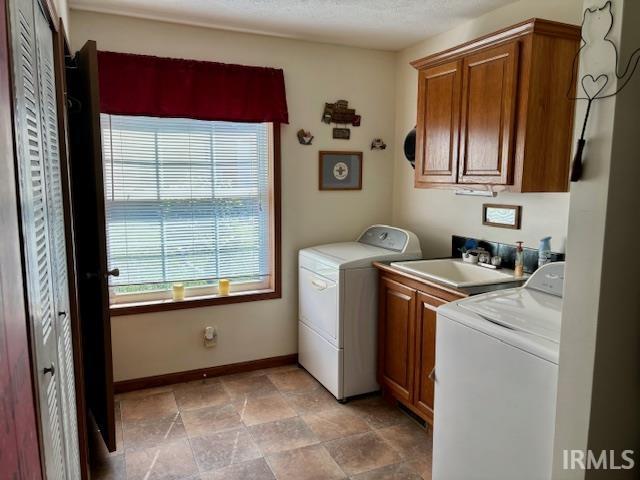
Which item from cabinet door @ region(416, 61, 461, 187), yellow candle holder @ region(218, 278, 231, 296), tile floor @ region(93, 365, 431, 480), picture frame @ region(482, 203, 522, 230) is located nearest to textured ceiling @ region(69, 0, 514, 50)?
cabinet door @ region(416, 61, 461, 187)

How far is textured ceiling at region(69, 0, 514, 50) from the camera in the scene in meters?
2.67

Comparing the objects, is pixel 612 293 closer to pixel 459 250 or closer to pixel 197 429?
pixel 459 250

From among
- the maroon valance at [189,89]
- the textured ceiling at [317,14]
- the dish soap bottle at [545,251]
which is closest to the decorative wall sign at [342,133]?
the maroon valance at [189,89]

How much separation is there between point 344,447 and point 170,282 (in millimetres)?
1585

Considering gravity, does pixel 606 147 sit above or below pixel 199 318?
above

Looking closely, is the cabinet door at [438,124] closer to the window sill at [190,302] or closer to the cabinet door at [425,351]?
the cabinet door at [425,351]

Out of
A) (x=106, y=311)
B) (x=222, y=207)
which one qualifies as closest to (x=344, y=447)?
(x=106, y=311)

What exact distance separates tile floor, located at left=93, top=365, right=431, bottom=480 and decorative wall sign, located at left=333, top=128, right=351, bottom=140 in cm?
180

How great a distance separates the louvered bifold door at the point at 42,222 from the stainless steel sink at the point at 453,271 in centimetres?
178

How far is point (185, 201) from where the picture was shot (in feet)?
10.5

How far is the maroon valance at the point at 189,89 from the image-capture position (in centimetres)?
286

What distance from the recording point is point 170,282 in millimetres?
3254

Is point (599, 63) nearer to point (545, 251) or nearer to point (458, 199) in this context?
point (545, 251)

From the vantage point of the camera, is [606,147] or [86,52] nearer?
[606,147]
